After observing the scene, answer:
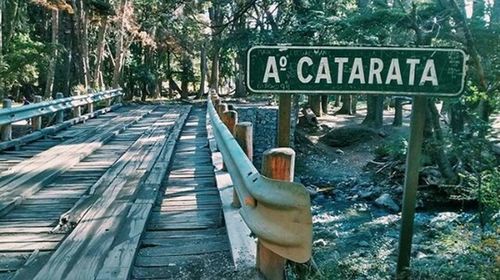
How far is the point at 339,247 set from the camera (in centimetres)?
930

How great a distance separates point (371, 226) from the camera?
36.0 ft

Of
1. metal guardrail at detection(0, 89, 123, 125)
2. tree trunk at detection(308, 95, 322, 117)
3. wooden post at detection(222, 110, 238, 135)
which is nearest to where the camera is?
wooden post at detection(222, 110, 238, 135)

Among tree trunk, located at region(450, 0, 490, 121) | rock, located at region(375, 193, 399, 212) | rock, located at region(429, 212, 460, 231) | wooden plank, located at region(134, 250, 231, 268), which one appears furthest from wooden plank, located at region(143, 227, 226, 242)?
rock, located at region(375, 193, 399, 212)

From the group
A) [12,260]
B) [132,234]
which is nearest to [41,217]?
[12,260]

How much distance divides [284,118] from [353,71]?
526 millimetres

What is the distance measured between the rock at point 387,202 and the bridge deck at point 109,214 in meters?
6.33

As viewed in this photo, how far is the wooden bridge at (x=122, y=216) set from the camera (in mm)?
3107

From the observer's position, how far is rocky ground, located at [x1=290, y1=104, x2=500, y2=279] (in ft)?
17.7

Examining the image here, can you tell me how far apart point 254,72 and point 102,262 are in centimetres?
161

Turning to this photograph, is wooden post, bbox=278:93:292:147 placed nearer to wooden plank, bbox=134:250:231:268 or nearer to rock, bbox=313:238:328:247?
wooden plank, bbox=134:250:231:268

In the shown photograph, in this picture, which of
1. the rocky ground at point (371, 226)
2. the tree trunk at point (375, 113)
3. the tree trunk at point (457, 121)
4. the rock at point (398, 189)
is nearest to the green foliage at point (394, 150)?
the rocky ground at point (371, 226)

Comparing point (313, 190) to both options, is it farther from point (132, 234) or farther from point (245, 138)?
point (132, 234)

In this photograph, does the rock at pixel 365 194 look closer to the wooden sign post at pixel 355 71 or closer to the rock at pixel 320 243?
the rock at pixel 320 243

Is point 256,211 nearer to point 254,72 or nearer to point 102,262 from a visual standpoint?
point 254,72
